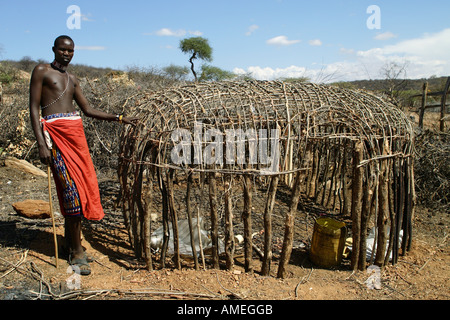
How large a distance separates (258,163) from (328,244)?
150cm

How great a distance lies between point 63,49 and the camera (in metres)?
3.35

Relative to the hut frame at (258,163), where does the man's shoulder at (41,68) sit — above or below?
above

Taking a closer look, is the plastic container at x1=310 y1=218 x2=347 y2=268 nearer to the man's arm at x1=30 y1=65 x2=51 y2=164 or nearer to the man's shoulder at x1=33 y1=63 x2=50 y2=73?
the man's arm at x1=30 y1=65 x2=51 y2=164

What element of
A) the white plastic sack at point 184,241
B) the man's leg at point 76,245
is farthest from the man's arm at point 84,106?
the white plastic sack at point 184,241

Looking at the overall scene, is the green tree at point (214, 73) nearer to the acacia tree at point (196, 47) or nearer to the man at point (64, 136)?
the acacia tree at point (196, 47)

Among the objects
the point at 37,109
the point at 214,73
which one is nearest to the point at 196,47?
the point at 214,73

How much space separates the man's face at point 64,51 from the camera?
3326mm

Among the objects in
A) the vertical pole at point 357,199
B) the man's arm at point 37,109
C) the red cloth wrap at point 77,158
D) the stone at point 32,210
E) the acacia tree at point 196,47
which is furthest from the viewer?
the acacia tree at point 196,47

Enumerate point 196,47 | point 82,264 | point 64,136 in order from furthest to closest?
point 196,47 → point 82,264 → point 64,136

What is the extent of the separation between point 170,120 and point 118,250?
1.97 metres

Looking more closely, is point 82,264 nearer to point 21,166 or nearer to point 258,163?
point 258,163

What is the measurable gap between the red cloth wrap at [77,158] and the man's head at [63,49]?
62cm

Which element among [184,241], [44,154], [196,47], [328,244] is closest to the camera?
[44,154]
